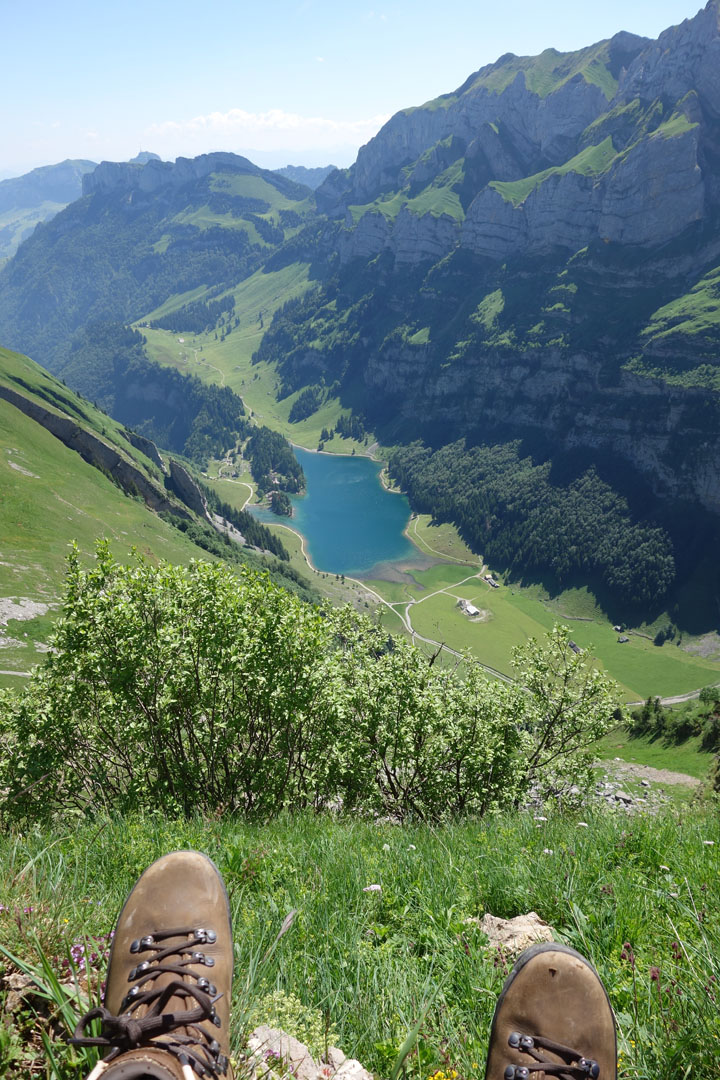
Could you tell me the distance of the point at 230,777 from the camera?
1619cm

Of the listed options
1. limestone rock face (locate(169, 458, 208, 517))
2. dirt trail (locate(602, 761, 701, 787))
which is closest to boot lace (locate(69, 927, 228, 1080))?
dirt trail (locate(602, 761, 701, 787))

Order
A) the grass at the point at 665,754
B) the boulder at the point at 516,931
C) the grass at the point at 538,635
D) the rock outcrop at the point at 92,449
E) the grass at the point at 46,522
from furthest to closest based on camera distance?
the grass at the point at 538,635 < the rock outcrop at the point at 92,449 < the grass at the point at 46,522 < the grass at the point at 665,754 < the boulder at the point at 516,931

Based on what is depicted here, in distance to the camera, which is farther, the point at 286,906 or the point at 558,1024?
the point at 286,906

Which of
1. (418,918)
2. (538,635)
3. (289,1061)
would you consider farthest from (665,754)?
(538,635)

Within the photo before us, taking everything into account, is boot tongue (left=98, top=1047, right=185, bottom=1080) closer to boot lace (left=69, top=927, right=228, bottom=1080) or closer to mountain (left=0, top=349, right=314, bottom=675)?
boot lace (left=69, top=927, right=228, bottom=1080)

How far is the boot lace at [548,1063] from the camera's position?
410 centimetres

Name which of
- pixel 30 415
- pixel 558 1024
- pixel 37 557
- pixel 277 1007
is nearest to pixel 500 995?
pixel 558 1024

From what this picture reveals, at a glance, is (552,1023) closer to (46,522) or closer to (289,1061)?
(289,1061)

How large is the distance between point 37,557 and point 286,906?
272 feet

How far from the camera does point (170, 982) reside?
4395 mm

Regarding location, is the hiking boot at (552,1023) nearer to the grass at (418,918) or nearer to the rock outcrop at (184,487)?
the grass at (418,918)

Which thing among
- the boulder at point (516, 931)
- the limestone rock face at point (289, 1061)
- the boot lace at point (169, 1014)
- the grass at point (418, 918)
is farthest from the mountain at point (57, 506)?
the limestone rock face at point (289, 1061)

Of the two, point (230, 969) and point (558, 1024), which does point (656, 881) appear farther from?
point (230, 969)

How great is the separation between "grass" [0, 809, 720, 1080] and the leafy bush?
23.0 feet
